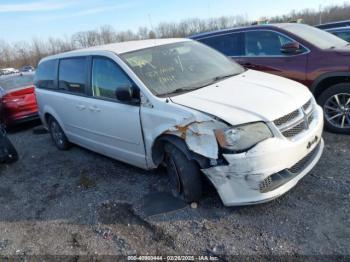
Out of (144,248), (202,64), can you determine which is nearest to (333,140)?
(202,64)

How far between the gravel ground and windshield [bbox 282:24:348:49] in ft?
5.18

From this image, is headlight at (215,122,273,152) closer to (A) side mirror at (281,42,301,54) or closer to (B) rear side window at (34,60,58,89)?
(A) side mirror at (281,42,301,54)

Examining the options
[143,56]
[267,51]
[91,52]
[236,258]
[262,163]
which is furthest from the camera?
[267,51]

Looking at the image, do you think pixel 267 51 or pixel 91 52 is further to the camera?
pixel 267 51

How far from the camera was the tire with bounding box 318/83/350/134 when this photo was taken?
4945 mm

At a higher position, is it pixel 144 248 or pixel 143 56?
pixel 143 56

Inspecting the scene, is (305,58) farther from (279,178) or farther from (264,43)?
(279,178)

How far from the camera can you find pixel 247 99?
3.45 meters

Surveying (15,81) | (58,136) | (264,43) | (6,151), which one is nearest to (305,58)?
(264,43)

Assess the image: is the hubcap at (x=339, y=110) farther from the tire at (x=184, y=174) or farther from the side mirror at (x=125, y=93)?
the side mirror at (x=125, y=93)

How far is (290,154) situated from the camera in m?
3.16

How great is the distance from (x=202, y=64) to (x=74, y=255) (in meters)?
2.73

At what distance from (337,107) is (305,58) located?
2.99ft

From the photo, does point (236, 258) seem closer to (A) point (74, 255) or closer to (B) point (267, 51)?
(A) point (74, 255)
